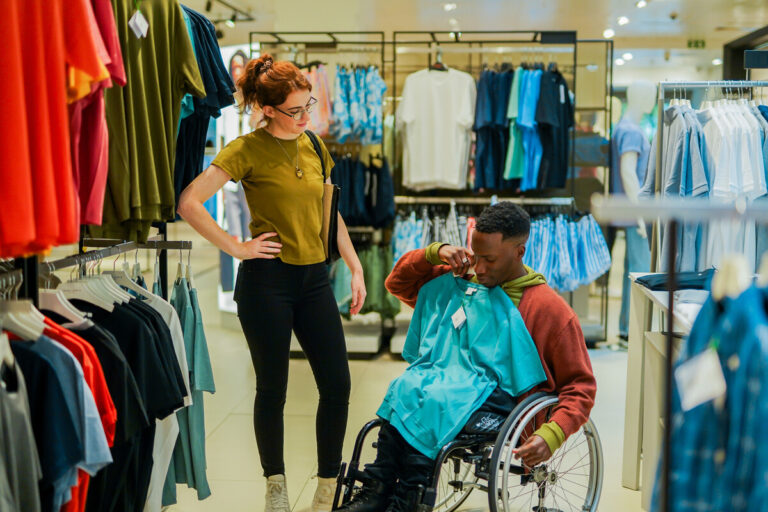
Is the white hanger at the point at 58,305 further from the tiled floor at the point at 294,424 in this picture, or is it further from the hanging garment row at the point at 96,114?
the tiled floor at the point at 294,424

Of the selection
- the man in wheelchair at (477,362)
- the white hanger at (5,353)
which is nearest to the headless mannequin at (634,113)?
the man in wheelchair at (477,362)

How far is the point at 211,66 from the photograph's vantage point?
2953mm

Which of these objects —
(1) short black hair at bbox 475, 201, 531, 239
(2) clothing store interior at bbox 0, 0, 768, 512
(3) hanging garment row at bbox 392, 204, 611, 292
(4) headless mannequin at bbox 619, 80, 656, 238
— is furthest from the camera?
(4) headless mannequin at bbox 619, 80, 656, 238

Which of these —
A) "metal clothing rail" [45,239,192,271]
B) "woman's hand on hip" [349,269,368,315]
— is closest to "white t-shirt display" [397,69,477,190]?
"woman's hand on hip" [349,269,368,315]

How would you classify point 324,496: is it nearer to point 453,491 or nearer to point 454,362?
point 453,491

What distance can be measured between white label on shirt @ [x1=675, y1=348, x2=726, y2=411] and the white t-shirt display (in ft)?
14.6

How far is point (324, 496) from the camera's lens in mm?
3000

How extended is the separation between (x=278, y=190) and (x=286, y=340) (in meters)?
0.52

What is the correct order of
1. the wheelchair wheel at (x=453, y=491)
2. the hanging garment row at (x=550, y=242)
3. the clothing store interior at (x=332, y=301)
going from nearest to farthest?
the clothing store interior at (x=332, y=301) → the wheelchair wheel at (x=453, y=491) → the hanging garment row at (x=550, y=242)

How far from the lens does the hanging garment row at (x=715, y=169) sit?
403cm

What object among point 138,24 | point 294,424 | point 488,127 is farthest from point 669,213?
point 488,127

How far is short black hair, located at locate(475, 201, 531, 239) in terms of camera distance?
2.62 m

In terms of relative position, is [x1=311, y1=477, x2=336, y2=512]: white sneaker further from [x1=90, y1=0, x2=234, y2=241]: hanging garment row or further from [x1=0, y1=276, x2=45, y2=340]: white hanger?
[x1=0, y1=276, x2=45, y2=340]: white hanger

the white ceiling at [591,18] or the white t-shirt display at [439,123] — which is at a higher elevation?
the white ceiling at [591,18]
